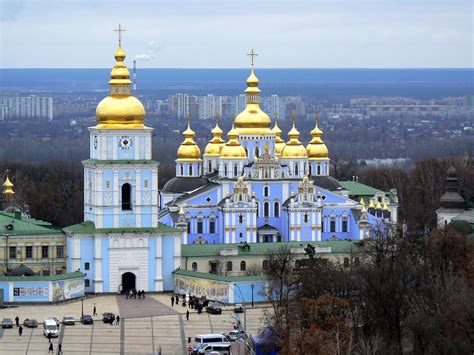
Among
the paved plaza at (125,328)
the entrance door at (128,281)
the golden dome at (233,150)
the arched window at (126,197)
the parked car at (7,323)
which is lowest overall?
the paved plaza at (125,328)

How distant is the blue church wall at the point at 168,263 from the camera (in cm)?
5109

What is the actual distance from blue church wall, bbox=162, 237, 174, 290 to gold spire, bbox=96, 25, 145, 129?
3464mm

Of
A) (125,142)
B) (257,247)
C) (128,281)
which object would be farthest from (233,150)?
(128,281)

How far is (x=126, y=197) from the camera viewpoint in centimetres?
5125

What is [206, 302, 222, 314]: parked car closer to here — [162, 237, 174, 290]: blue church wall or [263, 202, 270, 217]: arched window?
[162, 237, 174, 290]: blue church wall

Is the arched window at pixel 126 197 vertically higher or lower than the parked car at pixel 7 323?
higher

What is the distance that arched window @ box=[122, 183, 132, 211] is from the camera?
51.1m

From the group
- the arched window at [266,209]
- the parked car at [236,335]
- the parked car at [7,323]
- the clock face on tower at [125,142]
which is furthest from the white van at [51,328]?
the arched window at [266,209]

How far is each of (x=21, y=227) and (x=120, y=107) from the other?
464 cm

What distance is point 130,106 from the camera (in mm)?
51531

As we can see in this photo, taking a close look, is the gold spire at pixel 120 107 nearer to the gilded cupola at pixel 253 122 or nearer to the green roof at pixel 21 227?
the green roof at pixel 21 227

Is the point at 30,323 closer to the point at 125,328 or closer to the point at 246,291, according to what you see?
the point at 125,328

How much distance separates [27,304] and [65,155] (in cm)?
6451

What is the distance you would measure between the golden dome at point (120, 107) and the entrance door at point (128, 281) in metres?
4.27
